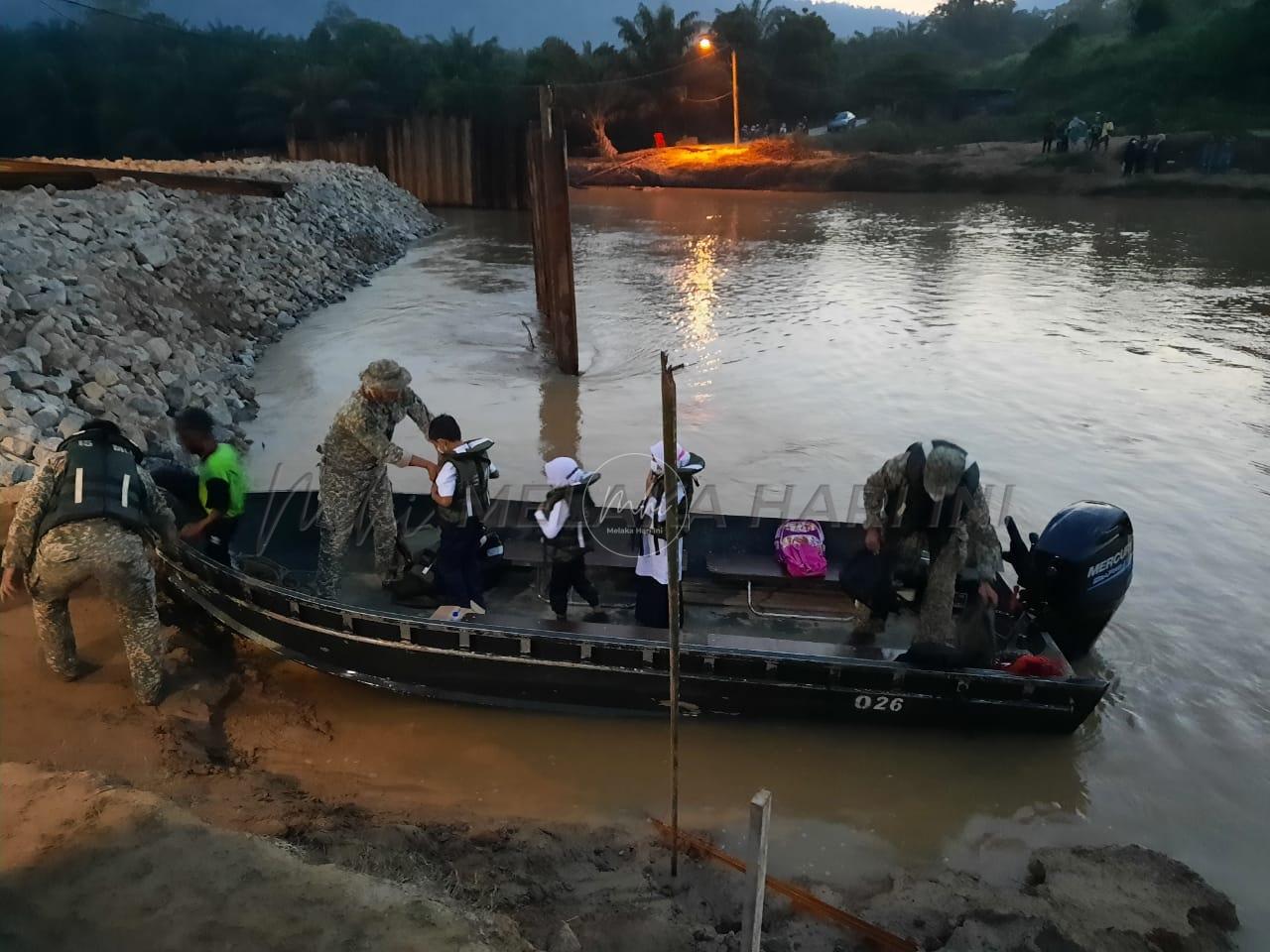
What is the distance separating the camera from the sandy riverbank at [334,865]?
332cm

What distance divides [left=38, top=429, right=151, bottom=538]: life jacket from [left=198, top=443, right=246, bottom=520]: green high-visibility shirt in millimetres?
826

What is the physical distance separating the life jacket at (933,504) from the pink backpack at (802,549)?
1.43 meters

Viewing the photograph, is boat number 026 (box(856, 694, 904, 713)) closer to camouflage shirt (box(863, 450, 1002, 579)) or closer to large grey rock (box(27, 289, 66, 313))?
camouflage shirt (box(863, 450, 1002, 579))

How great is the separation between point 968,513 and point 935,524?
20 cm

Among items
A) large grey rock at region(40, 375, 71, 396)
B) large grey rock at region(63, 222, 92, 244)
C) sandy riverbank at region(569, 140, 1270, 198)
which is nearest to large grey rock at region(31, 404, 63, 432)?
large grey rock at region(40, 375, 71, 396)

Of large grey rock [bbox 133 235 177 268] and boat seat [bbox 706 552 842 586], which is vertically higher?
large grey rock [bbox 133 235 177 268]

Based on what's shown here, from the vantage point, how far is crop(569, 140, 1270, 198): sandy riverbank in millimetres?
30688

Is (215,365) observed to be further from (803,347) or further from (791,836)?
(791,836)

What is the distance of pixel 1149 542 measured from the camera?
27.8 feet

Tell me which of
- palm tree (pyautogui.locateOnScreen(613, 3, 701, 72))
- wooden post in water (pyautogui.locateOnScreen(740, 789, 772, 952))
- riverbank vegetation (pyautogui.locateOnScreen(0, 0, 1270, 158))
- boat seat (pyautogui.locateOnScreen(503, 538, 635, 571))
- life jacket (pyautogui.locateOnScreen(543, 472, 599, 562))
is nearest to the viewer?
wooden post in water (pyautogui.locateOnScreen(740, 789, 772, 952))

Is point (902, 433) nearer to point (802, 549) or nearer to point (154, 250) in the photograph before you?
point (802, 549)

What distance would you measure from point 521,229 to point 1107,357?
65.9 feet

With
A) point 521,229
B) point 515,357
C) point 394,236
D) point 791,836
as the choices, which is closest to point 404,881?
point 791,836

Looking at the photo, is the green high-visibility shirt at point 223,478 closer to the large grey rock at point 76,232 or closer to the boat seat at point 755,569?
the boat seat at point 755,569
